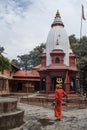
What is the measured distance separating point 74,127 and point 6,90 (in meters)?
32.6

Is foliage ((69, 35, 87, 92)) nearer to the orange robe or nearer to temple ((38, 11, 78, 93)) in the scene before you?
temple ((38, 11, 78, 93))

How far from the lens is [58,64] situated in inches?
1341

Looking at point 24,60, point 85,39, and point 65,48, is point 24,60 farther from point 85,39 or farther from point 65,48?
point 65,48

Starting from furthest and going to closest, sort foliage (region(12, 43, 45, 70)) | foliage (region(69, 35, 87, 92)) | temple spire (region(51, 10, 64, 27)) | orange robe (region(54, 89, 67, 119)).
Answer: foliage (region(12, 43, 45, 70)), temple spire (region(51, 10, 64, 27)), foliage (region(69, 35, 87, 92)), orange robe (region(54, 89, 67, 119))

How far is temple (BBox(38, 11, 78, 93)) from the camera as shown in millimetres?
33250

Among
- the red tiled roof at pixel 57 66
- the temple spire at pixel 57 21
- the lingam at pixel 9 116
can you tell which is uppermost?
the temple spire at pixel 57 21

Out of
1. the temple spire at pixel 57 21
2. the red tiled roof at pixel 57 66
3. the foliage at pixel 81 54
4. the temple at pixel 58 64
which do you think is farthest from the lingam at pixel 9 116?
the temple spire at pixel 57 21

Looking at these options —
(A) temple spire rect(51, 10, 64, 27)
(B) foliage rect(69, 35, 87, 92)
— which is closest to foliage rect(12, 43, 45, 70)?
(B) foliage rect(69, 35, 87, 92)

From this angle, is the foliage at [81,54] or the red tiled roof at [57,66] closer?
the foliage at [81,54]

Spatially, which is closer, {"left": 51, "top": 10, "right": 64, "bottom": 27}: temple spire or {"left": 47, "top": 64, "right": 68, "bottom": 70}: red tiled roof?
{"left": 47, "top": 64, "right": 68, "bottom": 70}: red tiled roof

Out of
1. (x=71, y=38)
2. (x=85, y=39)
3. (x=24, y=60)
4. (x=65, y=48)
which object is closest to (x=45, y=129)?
(x=65, y=48)

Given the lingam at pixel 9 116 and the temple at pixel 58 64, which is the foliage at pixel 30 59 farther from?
the lingam at pixel 9 116

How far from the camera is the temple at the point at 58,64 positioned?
109ft

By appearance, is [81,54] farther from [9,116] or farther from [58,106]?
[9,116]
